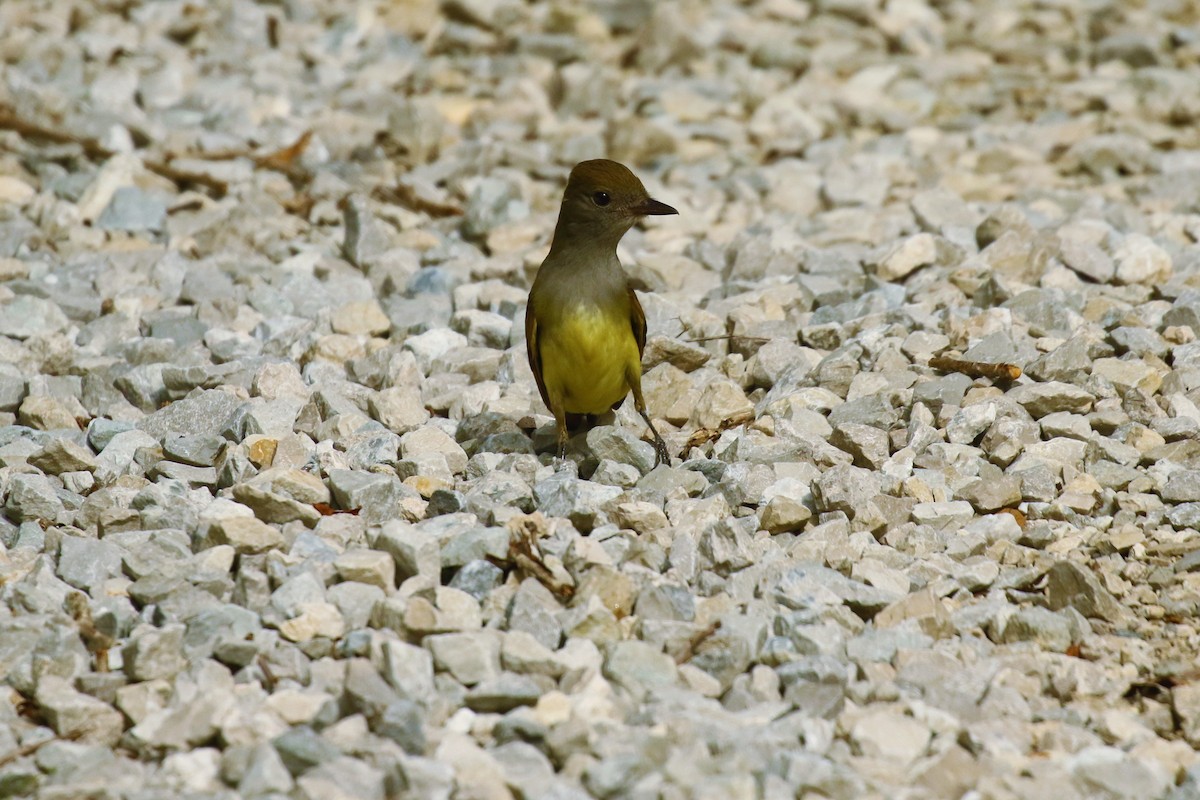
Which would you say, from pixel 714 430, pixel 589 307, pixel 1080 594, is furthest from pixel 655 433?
pixel 1080 594

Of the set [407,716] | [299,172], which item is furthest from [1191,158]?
[407,716]

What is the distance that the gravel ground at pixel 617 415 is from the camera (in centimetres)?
352

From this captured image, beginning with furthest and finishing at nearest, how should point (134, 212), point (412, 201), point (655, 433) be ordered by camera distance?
point (412, 201) → point (134, 212) → point (655, 433)

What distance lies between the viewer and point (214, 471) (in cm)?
484

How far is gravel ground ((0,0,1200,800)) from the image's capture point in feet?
11.5

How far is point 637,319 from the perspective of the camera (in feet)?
17.6

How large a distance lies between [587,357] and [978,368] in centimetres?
140

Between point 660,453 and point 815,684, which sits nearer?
point 815,684

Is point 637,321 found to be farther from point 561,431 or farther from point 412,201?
point 412,201

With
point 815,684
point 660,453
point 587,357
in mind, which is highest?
point 587,357

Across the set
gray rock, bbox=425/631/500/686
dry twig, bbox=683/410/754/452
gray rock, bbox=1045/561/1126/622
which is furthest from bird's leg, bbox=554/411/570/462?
gray rock, bbox=1045/561/1126/622

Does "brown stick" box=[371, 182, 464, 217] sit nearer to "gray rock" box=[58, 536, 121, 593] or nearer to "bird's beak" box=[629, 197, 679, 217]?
"bird's beak" box=[629, 197, 679, 217]

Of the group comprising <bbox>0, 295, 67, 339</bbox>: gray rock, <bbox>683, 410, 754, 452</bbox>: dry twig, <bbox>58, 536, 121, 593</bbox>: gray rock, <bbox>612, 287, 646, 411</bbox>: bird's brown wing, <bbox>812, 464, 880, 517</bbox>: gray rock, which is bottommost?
<bbox>0, 295, 67, 339</bbox>: gray rock

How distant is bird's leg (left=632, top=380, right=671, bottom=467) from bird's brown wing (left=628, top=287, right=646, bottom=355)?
0.14 metres
